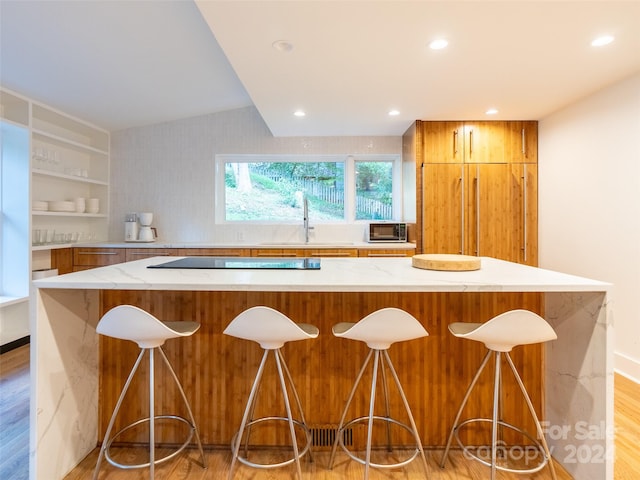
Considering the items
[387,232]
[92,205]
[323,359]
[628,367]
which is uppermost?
[92,205]

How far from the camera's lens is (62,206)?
141 inches

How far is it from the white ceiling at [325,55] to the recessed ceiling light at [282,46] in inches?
1.4

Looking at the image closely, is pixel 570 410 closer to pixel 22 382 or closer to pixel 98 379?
pixel 98 379

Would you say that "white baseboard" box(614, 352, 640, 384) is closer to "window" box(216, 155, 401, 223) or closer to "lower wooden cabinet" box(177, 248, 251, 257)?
"window" box(216, 155, 401, 223)

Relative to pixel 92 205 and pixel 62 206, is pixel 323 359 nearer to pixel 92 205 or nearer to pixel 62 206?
pixel 62 206

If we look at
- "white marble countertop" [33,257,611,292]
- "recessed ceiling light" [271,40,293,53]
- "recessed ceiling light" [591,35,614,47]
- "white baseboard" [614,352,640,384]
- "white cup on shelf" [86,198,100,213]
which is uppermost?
"recessed ceiling light" [591,35,614,47]

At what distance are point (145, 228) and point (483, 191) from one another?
3.78 metres

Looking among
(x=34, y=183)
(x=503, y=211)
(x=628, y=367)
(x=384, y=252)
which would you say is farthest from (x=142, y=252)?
(x=628, y=367)

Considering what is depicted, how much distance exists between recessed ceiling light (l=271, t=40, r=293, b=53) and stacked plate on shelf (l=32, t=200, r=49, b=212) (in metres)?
2.74

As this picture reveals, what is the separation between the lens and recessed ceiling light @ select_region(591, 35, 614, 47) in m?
2.12

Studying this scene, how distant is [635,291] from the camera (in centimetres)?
263

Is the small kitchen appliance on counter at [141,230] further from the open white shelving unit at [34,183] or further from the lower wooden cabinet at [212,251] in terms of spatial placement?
the lower wooden cabinet at [212,251]

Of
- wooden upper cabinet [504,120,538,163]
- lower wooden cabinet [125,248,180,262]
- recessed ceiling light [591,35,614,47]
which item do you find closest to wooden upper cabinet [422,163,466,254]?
wooden upper cabinet [504,120,538,163]

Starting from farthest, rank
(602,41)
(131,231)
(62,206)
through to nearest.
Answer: (131,231) → (62,206) → (602,41)
